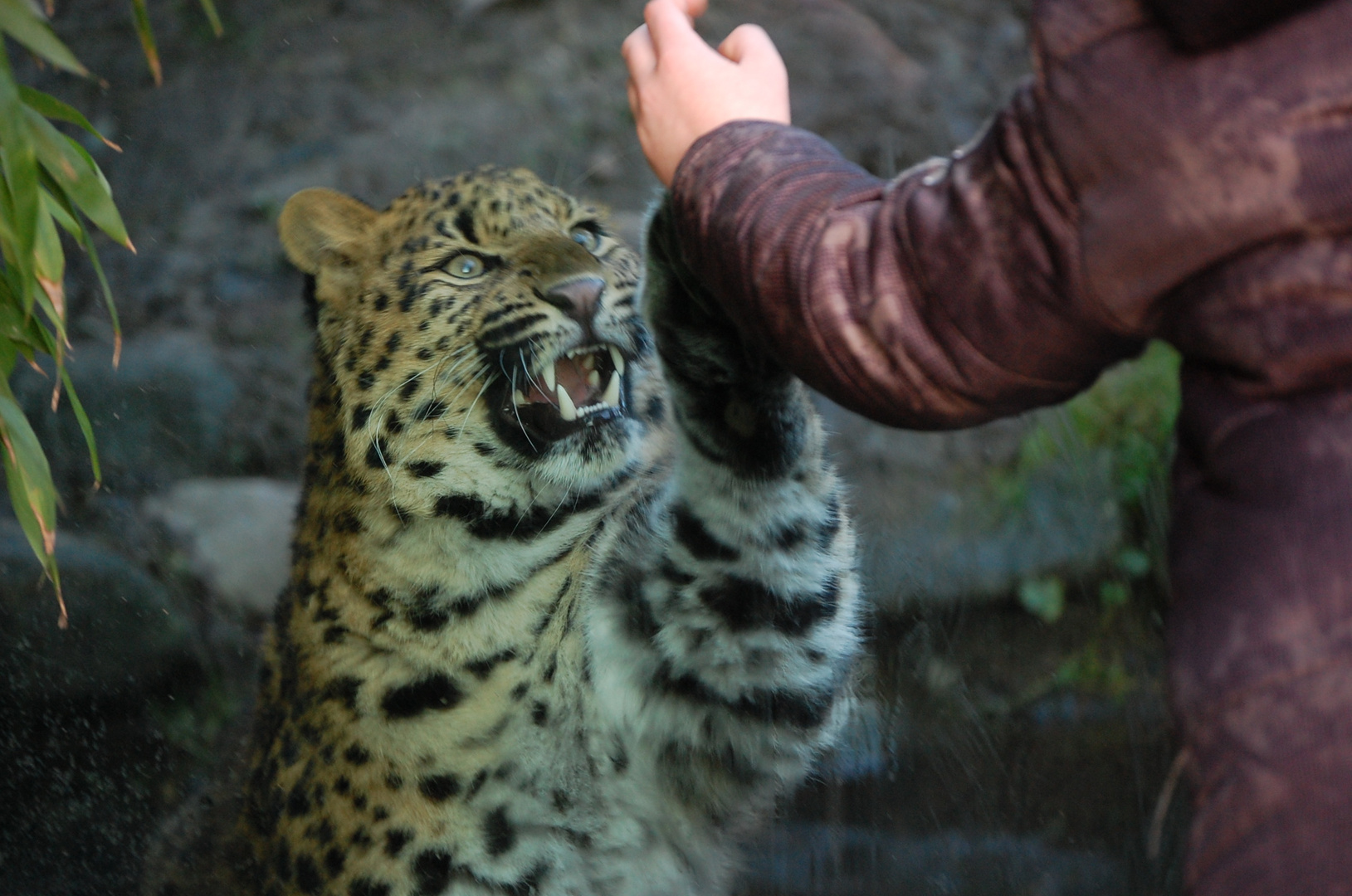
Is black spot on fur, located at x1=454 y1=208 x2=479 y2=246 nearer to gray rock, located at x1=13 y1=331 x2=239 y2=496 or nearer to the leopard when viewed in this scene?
the leopard

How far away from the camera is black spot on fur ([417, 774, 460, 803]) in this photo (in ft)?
9.09

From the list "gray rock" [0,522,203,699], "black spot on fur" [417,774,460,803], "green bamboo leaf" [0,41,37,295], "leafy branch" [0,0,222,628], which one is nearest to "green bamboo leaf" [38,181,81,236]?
"leafy branch" [0,0,222,628]

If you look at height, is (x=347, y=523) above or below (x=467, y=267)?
below

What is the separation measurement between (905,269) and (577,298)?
1.43 meters

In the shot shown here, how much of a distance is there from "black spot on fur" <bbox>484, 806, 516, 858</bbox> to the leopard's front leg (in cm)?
36

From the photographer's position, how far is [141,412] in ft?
16.4

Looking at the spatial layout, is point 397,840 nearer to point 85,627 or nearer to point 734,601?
point 734,601

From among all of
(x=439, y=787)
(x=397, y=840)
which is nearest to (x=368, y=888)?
(x=397, y=840)

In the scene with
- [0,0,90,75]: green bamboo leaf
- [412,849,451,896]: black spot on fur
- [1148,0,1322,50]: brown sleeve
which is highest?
[1148,0,1322,50]: brown sleeve

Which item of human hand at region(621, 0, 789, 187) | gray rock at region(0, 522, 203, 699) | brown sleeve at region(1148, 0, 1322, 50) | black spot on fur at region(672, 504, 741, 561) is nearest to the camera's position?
brown sleeve at region(1148, 0, 1322, 50)

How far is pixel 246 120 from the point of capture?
5.59 m

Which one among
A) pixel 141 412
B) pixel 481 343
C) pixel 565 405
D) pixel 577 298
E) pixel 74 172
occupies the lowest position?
pixel 141 412

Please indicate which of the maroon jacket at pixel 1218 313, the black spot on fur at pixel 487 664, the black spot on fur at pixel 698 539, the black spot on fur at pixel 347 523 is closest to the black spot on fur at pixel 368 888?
the black spot on fur at pixel 487 664

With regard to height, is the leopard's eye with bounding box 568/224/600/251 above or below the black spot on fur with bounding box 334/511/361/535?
above
